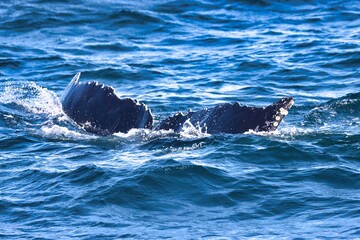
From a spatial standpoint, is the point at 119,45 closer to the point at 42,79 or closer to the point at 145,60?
the point at 145,60

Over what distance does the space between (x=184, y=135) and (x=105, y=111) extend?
126cm

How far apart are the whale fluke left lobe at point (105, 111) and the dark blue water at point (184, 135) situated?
216 millimetres

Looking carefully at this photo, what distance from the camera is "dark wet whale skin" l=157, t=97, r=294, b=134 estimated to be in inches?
435

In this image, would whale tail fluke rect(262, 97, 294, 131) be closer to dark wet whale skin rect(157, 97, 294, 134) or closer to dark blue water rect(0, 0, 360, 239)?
dark wet whale skin rect(157, 97, 294, 134)

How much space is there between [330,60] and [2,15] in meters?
10.4

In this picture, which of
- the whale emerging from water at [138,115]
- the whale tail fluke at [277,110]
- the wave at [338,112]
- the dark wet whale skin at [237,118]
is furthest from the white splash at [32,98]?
the wave at [338,112]

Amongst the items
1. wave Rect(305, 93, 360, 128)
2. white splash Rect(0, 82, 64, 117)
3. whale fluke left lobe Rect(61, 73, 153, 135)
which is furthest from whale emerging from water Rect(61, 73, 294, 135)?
wave Rect(305, 93, 360, 128)

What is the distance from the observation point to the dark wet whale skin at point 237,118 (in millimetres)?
11055

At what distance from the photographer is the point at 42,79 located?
57.6ft

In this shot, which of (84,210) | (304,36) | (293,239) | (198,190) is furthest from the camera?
(304,36)

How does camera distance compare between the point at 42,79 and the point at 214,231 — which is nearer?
the point at 214,231

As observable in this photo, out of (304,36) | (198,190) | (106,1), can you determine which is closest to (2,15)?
(106,1)

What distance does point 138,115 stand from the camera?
12188mm

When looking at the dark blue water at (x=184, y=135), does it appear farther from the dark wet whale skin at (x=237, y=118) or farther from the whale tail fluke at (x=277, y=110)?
the whale tail fluke at (x=277, y=110)
